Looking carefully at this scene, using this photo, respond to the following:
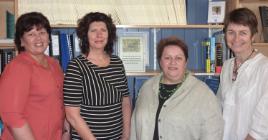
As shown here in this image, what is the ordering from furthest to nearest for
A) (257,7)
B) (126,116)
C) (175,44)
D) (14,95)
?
1. (257,7)
2. (126,116)
3. (175,44)
4. (14,95)

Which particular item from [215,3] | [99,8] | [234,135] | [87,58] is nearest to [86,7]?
[99,8]

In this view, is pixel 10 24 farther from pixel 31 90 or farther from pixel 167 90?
pixel 167 90

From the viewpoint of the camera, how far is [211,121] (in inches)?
77.5

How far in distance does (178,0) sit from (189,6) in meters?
0.27

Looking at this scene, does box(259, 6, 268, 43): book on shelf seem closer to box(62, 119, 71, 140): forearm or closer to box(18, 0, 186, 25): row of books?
box(18, 0, 186, 25): row of books

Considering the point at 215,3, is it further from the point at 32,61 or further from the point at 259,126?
the point at 32,61

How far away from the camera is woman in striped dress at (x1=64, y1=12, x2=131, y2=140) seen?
1.99 m

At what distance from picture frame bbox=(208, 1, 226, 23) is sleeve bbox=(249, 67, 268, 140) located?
3.13 feet

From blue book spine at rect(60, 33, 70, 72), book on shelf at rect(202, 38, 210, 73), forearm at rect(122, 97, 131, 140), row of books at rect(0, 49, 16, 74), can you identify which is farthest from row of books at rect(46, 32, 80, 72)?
book on shelf at rect(202, 38, 210, 73)

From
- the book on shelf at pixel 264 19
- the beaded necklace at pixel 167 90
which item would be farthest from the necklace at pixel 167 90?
the book on shelf at pixel 264 19

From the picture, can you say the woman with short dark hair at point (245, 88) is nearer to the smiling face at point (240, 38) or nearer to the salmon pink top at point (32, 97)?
the smiling face at point (240, 38)

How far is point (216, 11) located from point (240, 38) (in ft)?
2.81

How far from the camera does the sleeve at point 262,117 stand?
1.92 metres

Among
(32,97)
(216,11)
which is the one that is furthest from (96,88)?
(216,11)
